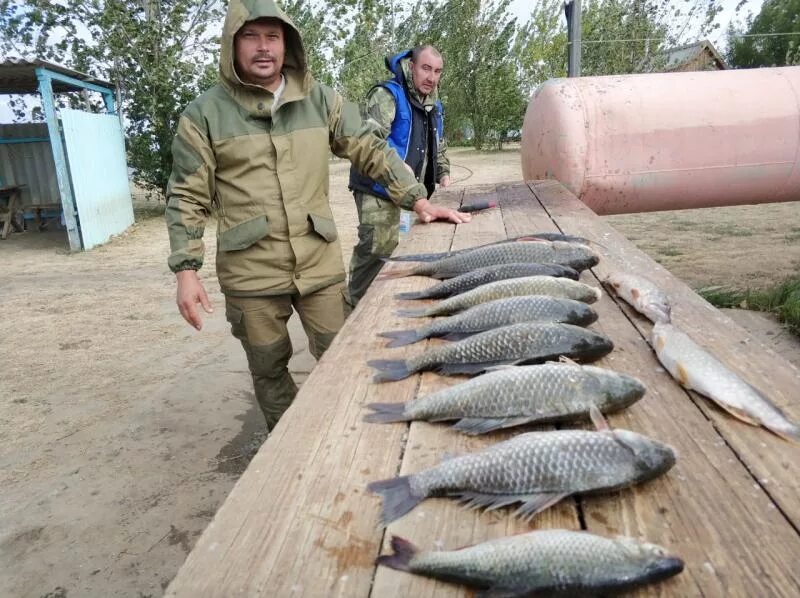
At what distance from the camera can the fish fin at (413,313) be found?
2684 mm

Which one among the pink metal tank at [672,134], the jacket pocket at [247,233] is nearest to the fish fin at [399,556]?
the jacket pocket at [247,233]

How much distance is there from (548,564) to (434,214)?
327 centimetres

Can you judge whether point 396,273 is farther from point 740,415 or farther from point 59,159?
point 59,159

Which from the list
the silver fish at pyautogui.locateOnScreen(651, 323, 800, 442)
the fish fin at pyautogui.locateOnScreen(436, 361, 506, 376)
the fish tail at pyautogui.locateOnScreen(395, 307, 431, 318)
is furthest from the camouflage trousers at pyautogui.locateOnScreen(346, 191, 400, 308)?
the silver fish at pyautogui.locateOnScreen(651, 323, 800, 442)

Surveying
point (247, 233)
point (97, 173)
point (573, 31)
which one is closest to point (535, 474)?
point (247, 233)

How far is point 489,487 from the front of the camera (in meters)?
1.49

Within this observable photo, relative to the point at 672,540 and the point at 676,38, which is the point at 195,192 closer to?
the point at 672,540

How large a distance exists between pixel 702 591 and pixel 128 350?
6625 millimetres

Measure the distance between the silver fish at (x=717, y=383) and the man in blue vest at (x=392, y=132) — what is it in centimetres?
338

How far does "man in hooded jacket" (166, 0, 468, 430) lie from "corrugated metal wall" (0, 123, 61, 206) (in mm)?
13725

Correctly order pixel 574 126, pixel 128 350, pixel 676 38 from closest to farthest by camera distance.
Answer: pixel 574 126
pixel 128 350
pixel 676 38

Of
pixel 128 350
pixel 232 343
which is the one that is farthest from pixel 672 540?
pixel 128 350

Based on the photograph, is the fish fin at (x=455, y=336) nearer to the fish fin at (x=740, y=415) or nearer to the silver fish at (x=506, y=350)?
the silver fish at (x=506, y=350)

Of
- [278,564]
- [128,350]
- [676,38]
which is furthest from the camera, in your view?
[676,38]
